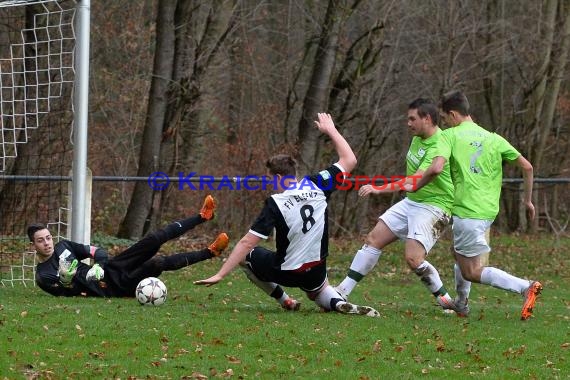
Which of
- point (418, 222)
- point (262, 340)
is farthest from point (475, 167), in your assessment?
point (262, 340)

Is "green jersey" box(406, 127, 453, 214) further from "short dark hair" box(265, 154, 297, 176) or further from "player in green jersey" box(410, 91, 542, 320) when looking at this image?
"short dark hair" box(265, 154, 297, 176)

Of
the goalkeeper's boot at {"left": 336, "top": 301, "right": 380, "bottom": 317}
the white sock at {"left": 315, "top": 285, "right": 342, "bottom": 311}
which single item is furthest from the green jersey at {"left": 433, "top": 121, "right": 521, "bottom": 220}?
the white sock at {"left": 315, "top": 285, "right": 342, "bottom": 311}

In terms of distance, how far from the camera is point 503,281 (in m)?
9.55

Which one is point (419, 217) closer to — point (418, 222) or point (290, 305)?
point (418, 222)

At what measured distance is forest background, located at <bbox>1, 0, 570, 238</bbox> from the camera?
1961 centimetres

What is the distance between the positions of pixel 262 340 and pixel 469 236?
259cm

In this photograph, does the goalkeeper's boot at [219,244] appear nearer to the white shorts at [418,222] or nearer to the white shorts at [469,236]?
the white shorts at [418,222]

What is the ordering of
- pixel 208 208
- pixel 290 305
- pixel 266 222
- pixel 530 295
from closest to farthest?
pixel 266 222 → pixel 530 295 → pixel 290 305 → pixel 208 208

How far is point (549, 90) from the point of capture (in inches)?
1009

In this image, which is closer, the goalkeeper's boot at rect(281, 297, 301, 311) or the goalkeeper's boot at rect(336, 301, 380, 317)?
the goalkeeper's boot at rect(336, 301, 380, 317)

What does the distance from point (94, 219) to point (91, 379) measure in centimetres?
1395

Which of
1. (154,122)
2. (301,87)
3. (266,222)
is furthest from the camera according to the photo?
(301,87)

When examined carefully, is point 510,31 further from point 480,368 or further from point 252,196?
point 480,368

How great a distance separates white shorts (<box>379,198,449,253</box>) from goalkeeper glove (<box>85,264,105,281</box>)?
2.96 metres
